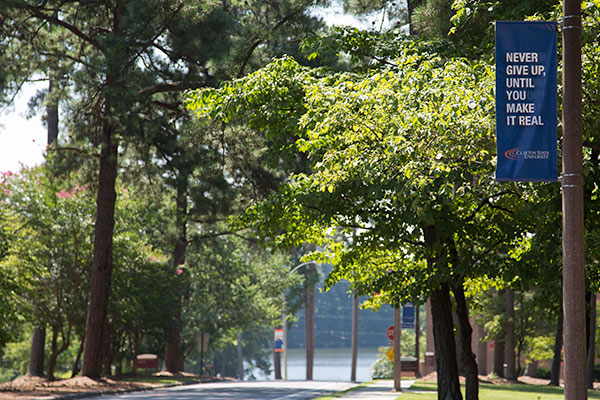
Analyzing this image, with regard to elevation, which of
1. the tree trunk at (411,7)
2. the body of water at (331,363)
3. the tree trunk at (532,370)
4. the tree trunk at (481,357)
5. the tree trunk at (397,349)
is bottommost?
the body of water at (331,363)

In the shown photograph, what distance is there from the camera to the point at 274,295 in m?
51.5

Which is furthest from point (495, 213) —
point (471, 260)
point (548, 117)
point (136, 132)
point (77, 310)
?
point (77, 310)

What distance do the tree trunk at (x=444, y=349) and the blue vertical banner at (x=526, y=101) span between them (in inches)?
376

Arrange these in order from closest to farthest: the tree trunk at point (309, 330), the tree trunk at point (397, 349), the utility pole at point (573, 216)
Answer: the utility pole at point (573, 216)
the tree trunk at point (397, 349)
the tree trunk at point (309, 330)

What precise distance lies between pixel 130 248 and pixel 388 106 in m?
20.5

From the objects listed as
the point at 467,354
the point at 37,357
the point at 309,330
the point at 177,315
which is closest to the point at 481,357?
the point at 177,315

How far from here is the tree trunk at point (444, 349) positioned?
16766mm

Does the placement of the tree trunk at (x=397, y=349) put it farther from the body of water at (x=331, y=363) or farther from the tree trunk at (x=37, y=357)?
the body of water at (x=331, y=363)

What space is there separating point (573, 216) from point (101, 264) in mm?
21400

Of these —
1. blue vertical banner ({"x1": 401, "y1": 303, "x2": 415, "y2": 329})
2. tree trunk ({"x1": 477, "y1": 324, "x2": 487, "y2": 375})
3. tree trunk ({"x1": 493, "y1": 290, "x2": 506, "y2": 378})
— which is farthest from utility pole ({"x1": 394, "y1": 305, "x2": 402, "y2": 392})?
tree trunk ({"x1": 477, "y1": 324, "x2": 487, "y2": 375})

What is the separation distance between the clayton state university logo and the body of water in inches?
4447

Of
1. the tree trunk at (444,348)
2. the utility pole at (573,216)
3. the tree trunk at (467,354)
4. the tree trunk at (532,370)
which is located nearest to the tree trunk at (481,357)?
the tree trunk at (532,370)

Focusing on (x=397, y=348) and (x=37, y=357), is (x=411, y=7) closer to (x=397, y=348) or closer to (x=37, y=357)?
(x=397, y=348)

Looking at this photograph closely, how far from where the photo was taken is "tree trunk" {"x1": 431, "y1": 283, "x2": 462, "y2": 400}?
16.8 metres
